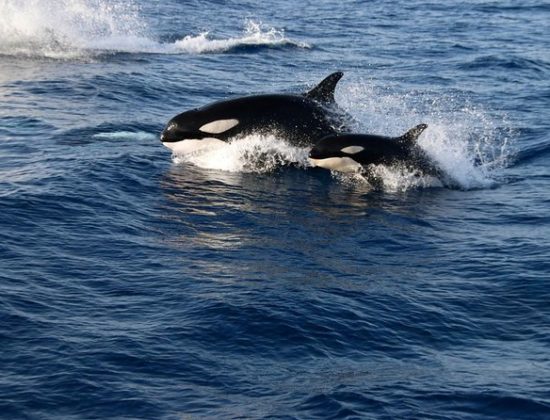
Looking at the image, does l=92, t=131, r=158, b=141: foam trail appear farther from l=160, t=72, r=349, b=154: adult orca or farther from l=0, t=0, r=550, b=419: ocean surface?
l=160, t=72, r=349, b=154: adult orca

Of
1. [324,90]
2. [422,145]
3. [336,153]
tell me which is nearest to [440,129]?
[422,145]

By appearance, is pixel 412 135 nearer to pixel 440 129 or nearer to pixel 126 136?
pixel 440 129

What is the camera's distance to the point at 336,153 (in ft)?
67.0

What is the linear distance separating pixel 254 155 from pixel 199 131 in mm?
1138

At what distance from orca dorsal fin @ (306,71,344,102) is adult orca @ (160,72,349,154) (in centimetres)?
38

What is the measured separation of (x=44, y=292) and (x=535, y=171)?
11.6m

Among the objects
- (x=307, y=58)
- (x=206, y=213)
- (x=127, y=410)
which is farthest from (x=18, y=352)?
(x=307, y=58)

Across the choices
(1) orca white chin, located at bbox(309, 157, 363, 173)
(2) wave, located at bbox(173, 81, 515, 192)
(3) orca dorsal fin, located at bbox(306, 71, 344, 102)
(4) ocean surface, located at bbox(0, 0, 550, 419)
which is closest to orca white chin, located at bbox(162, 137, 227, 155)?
(2) wave, located at bbox(173, 81, 515, 192)

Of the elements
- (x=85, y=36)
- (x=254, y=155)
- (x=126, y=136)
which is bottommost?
(x=126, y=136)

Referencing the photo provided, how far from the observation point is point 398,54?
37.8m

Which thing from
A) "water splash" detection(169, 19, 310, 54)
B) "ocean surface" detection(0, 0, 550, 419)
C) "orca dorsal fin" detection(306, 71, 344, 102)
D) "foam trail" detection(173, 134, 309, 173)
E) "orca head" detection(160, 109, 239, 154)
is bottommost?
"ocean surface" detection(0, 0, 550, 419)

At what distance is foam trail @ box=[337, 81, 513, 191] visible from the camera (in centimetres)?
2127

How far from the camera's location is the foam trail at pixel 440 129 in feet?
69.8

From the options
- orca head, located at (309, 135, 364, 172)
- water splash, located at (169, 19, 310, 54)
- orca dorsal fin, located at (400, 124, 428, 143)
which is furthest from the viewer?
water splash, located at (169, 19, 310, 54)
